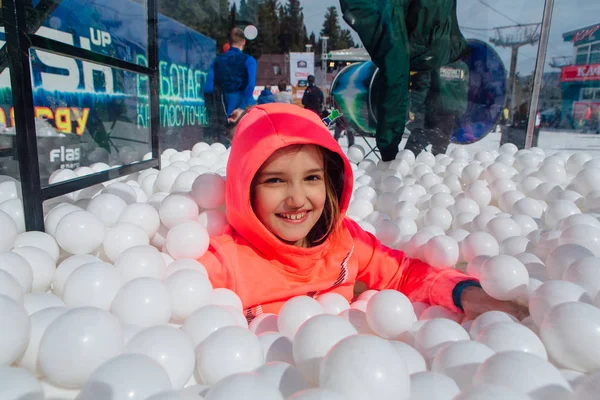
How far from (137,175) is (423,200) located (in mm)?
1410

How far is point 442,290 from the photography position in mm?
1335

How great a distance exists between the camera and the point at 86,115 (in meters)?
2.54

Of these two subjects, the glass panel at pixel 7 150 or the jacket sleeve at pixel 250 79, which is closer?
the glass panel at pixel 7 150

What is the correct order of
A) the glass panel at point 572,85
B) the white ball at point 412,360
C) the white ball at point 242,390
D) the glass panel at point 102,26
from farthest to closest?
the glass panel at point 572,85 < the glass panel at point 102,26 < the white ball at point 412,360 < the white ball at point 242,390

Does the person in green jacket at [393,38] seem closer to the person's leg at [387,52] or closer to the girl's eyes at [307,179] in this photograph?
the person's leg at [387,52]

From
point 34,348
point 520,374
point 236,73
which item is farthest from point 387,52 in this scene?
point 34,348

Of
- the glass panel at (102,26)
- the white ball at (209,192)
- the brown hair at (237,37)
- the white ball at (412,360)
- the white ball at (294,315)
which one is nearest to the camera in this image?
the white ball at (412,360)

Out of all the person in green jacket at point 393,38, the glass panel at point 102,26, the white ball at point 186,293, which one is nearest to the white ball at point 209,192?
the white ball at point 186,293

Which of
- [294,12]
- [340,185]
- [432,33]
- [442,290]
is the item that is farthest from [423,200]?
[294,12]

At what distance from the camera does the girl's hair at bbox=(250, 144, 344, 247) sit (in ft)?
4.84

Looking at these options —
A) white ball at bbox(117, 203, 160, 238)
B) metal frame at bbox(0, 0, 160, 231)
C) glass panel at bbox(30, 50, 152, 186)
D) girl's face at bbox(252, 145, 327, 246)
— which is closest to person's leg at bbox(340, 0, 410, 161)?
glass panel at bbox(30, 50, 152, 186)

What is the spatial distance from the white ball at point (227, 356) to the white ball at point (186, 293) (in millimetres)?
260

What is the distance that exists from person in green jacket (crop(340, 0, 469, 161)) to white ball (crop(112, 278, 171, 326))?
210cm

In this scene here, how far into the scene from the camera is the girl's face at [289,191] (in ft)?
4.24
